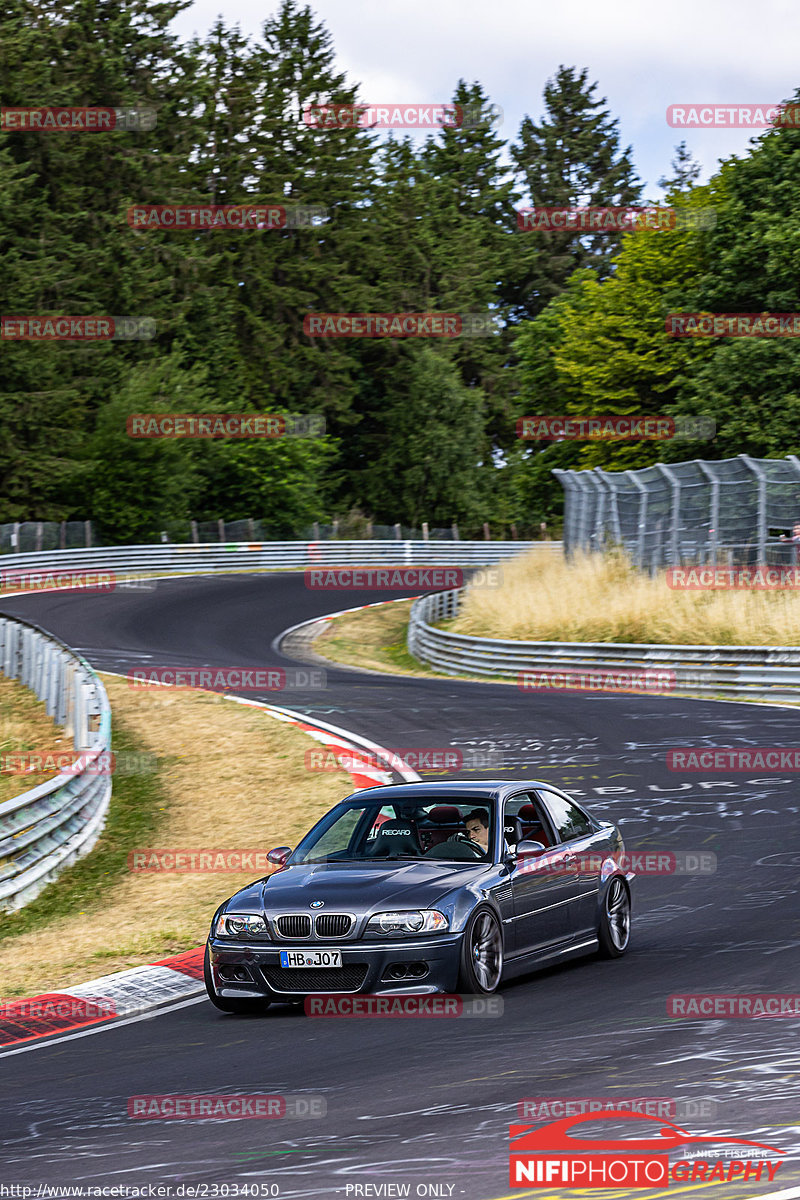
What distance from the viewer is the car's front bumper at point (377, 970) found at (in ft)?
26.9

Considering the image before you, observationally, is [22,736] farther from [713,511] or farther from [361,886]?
[713,511]

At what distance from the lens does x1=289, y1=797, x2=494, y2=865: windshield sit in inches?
361

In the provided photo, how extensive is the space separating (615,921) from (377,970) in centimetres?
235

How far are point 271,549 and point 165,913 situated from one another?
143ft

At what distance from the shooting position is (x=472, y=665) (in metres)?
30.4

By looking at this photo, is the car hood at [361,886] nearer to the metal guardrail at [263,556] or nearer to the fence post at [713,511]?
the fence post at [713,511]

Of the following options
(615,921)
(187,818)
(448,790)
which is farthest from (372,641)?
(448,790)

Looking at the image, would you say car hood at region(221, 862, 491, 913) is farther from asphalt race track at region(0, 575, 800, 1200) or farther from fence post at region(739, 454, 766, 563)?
fence post at region(739, 454, 766, 563)

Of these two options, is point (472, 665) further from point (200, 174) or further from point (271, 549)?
point (200, 174)

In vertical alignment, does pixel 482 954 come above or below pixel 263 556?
below

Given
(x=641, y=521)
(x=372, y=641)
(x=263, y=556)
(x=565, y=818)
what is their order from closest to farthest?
(x=565, y=818) → (x=641, y=521) → (x=372, y=641) → (x=263, y=556)

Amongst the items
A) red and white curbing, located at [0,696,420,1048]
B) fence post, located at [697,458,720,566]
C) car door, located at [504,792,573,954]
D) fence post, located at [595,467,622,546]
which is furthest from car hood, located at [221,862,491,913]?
fence post, located at [595,467,622,546]

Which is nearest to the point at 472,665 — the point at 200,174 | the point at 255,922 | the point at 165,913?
the point at 165,913

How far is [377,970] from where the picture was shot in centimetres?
822
